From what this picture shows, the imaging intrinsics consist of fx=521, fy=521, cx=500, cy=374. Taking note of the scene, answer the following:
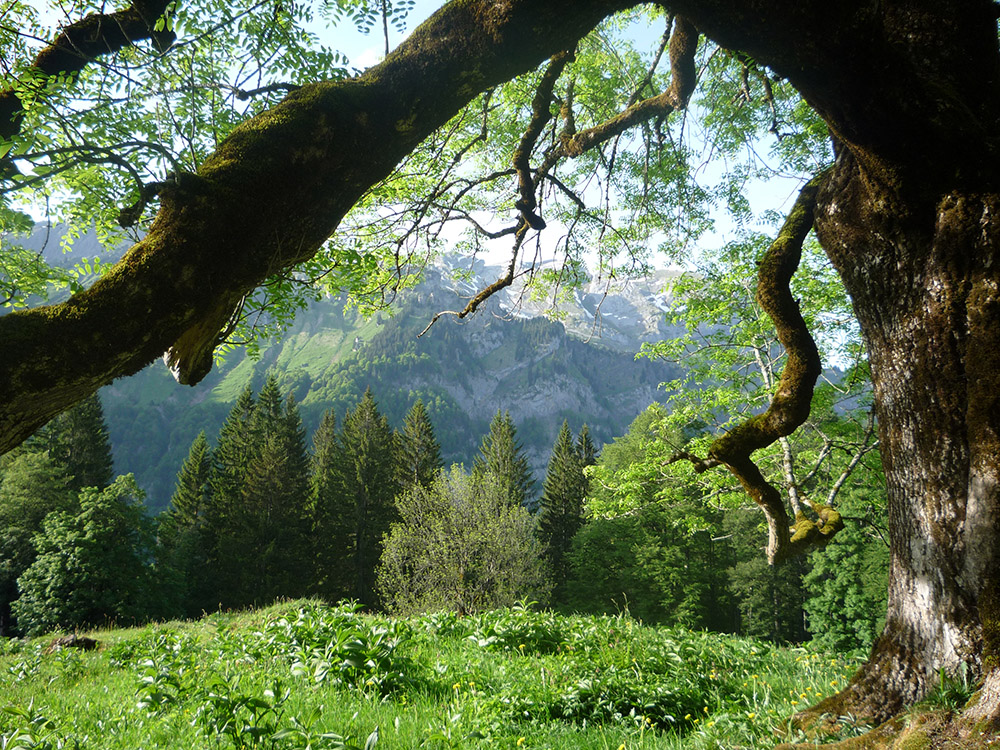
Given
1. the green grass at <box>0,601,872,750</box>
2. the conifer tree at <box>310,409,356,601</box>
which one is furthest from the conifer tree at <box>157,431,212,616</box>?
the green grass at <box>0,601,872,750</box>

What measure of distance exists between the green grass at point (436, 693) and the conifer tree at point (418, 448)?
102 feet

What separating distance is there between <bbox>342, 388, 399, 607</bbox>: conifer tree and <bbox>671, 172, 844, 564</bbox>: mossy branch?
33.5 m

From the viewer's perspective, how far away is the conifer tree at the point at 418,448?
122 feet

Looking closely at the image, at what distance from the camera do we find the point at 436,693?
3.95 m

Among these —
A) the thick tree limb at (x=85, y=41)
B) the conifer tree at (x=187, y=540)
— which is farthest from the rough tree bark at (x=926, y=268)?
the conifer tree at (x=187, y=540)

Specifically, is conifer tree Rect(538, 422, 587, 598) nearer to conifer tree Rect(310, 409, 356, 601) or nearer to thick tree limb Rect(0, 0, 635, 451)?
conifer tree Rect(310, 409, 356, 601)

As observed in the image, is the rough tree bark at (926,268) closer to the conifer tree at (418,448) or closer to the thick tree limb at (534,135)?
the thick tree limb at (534,135)

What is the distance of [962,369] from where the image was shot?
2.43m

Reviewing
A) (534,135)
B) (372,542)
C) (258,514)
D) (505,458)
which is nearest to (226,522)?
(258,514)

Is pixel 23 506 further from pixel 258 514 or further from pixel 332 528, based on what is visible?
pixel 332 528

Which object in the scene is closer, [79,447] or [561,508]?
[79,447]

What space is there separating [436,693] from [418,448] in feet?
113

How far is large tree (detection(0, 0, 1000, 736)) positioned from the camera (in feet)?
6.79

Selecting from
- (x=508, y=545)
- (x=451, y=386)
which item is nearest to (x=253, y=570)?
(x=508, y=545)
